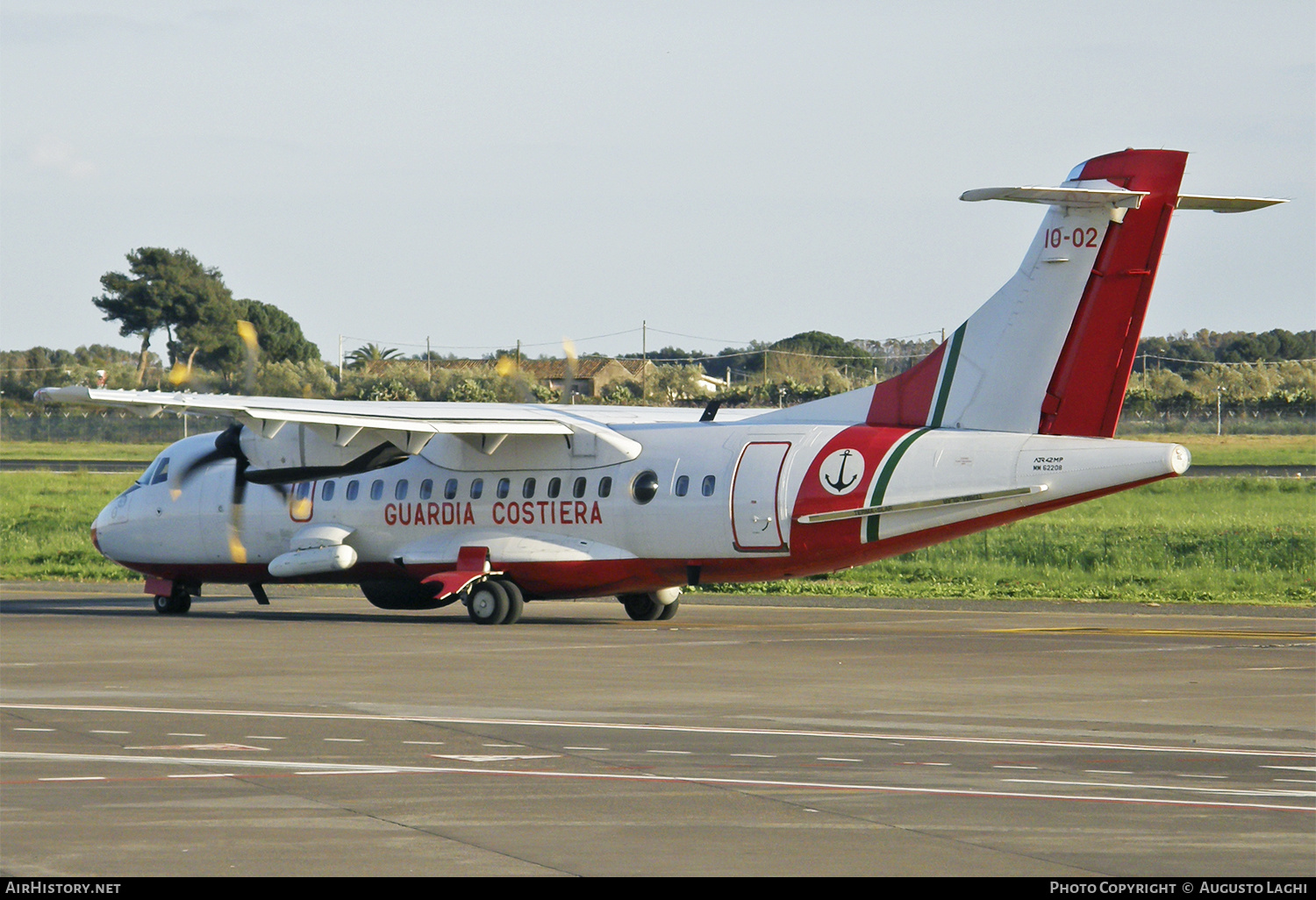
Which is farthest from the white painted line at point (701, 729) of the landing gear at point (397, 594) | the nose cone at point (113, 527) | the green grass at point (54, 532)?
the green grass at point (54, 532)

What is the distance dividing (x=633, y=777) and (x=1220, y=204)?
15471 millimetres

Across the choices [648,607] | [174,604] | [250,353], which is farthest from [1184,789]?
[174,604]

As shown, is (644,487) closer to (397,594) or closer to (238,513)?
(397,594)

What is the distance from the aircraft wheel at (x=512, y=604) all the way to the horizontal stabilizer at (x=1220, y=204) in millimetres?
12276

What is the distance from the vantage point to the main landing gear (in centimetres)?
2750

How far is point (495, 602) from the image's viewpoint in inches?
1084

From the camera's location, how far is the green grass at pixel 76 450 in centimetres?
9075

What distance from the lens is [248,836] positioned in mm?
9922

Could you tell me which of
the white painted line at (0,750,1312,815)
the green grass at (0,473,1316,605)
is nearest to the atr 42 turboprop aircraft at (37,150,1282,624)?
the green grass at (0,473,1316,605)

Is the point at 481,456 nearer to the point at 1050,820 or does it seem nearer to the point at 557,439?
the point at 557,439

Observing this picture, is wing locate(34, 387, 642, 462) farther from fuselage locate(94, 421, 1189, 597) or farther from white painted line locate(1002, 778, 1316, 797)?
white painted line locate(1002, 778, 1316, 797)

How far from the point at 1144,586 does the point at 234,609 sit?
18.4m

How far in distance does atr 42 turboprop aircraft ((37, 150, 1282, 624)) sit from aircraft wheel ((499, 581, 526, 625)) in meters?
0.06

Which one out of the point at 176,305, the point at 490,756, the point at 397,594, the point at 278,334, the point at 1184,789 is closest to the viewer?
the point at 1184,789
